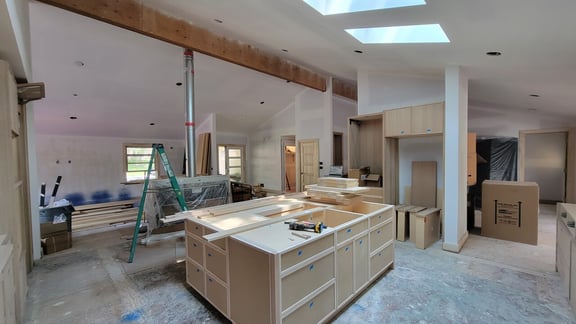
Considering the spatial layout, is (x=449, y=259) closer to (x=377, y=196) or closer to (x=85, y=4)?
(x=377, y=196)

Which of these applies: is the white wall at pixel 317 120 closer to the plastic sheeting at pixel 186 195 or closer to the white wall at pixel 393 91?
the white wall at pixel 393 91

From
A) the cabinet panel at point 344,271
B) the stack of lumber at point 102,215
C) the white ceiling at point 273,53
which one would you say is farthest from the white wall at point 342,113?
the stack of lumber at point 102,215

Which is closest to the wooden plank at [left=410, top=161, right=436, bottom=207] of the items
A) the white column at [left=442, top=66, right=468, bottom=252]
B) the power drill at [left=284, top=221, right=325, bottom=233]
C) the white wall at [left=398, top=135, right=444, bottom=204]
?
the white wall at [left=398, top=135, right=444, bottom=204]

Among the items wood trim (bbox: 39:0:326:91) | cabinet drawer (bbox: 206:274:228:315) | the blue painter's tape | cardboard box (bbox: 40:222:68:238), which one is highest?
wood trim (bbox: 39:0:326:91)

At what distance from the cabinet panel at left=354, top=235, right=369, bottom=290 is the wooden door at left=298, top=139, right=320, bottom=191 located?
14.2 feet

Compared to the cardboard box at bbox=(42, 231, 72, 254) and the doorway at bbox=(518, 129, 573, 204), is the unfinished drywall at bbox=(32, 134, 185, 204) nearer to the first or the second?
the cardboard box at bbox=(42, 231, 72, 254)

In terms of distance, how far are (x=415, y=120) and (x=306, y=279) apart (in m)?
3.36

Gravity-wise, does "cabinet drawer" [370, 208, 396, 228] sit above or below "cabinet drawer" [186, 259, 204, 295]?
above

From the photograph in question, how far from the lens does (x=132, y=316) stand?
2268 millimetres

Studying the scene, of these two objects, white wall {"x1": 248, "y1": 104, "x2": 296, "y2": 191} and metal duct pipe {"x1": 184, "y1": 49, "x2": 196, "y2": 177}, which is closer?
metal duct pipe {"x1": 184, "y1": 49, "x2": 196, "y2": 177}

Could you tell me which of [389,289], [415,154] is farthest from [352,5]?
[415,154]

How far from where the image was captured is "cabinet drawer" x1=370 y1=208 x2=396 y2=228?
2639mm

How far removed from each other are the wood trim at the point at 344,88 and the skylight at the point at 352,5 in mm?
4332

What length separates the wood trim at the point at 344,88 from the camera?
678 centimetres
